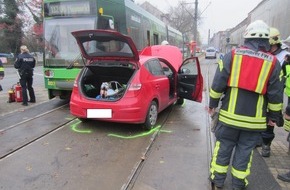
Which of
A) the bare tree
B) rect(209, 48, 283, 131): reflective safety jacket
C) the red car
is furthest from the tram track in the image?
the bare tree

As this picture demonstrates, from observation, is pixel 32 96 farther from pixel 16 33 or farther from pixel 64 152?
pixel 16 33

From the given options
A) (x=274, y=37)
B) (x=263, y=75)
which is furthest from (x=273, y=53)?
(x=263, y=75)

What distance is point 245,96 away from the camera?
3533 mm

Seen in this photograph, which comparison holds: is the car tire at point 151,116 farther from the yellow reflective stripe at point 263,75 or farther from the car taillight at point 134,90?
the yellow reflective stripe at point 263,75

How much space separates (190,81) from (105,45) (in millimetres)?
2307

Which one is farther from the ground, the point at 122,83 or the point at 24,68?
the point at 24,68

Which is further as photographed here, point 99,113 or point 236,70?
point 99,113

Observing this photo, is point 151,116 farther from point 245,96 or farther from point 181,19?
point 181,19

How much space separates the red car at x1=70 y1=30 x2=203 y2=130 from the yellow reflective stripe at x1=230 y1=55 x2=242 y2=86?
8.78 ft

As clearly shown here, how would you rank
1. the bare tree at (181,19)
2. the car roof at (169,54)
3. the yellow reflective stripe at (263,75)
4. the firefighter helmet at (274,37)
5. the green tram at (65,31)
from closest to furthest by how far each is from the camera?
the yellow reflective stripe at (263,75) < the firefighter helmet at (274,37) < the green tram at (65,31) < the car roof at (169,54) < the bare tree at (181,19)

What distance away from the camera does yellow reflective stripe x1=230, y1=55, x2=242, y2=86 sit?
3428mm

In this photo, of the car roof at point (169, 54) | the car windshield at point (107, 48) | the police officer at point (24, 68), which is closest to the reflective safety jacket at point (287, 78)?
the car windshield at point (107, 48)

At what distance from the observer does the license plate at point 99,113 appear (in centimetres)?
595

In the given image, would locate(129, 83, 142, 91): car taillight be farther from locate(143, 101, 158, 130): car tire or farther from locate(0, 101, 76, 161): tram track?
locate(0, 101, 76, 161): tram track
